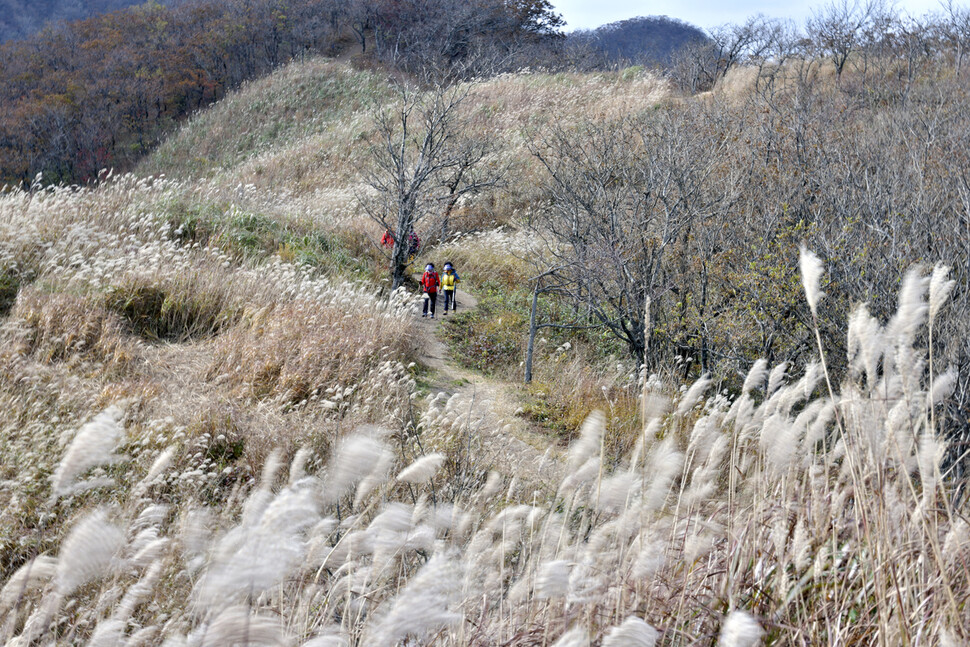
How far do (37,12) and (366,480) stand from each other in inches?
4157

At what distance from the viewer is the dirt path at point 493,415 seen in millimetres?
5418

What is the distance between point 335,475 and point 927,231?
27.7 feet

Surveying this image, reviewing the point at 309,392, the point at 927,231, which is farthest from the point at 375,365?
the point at 927,231

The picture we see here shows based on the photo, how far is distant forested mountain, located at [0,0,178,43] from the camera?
75.0 metres

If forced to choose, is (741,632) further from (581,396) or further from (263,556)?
(581,396)

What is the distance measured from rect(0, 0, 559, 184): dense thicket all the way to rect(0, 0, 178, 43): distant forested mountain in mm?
29717

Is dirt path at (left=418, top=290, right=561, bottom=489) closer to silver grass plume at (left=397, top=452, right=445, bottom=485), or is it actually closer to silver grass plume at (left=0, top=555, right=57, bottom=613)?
silver grass plume at (left=397, top=452, right=445, bottom=485)

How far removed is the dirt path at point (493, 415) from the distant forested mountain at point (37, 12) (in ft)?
274

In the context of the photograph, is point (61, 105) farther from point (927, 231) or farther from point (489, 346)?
point (927, 231)

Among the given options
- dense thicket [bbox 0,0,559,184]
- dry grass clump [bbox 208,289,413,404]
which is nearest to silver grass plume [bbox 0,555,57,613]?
dry grass clump [bbox 208,289,413,404]

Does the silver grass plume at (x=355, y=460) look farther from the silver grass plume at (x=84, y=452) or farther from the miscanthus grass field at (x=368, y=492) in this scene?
the silver grass plume at (x=84, y=452)

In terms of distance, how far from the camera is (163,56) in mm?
45656

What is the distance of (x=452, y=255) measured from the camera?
15578 mm

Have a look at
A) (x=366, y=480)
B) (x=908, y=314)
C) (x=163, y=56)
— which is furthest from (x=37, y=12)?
(x=908, y=314)
